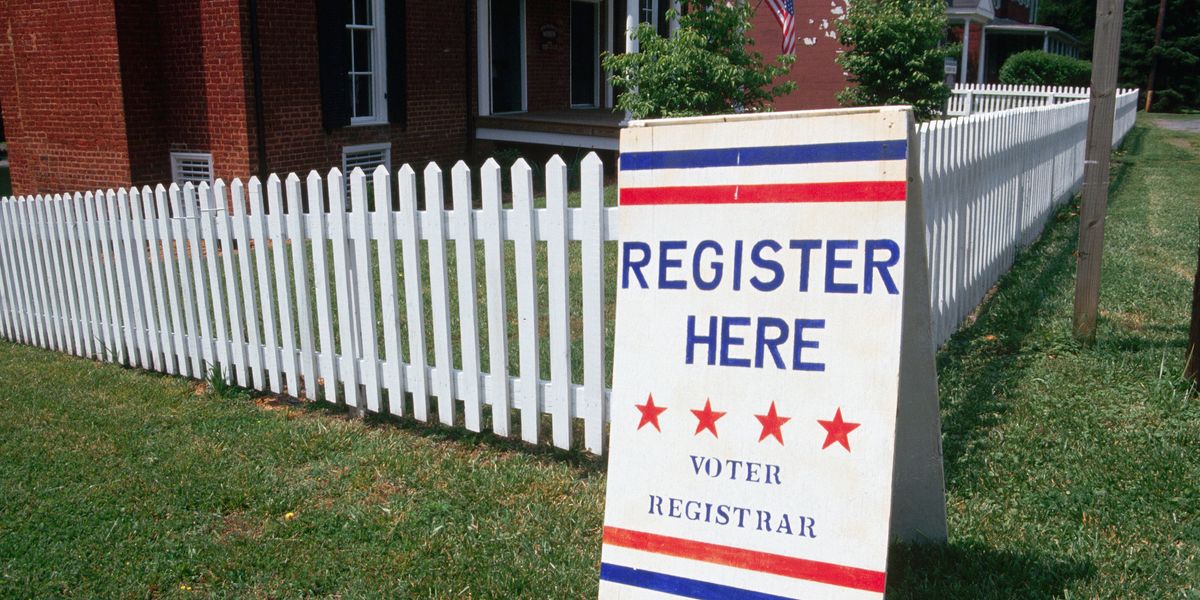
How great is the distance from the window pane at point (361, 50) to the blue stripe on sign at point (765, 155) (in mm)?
11185

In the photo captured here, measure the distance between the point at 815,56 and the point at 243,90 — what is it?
49.8ft

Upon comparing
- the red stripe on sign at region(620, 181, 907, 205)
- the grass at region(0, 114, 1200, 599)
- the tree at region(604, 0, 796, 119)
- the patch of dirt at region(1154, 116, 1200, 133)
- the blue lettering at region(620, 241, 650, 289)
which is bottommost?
the grass at region(0, 114, 1200, 599)

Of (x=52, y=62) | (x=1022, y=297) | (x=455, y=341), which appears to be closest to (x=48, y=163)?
(x=52, y=62)

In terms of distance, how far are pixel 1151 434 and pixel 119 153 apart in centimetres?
1136

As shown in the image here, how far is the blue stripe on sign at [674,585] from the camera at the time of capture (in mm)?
2631

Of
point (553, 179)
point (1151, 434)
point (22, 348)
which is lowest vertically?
point (22, 348)

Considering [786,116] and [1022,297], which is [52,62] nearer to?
[1022,297]

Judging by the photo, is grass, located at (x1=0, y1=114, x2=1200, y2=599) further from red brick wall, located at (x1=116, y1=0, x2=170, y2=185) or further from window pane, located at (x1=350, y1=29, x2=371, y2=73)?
window pane, located at (x1=350, y1=29, x2=371, y2=73)

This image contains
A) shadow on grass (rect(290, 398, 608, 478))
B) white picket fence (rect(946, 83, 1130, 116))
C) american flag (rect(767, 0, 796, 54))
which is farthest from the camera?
white picket fence (rect(946, 83, 1130, 116))

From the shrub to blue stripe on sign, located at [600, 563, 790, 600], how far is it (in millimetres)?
34761

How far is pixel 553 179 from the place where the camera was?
3.96 m

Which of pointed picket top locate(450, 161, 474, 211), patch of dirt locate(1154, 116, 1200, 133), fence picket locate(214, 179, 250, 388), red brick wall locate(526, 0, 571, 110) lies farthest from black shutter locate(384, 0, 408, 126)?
patch of dirt locate(1154, 116, 1200, 133)

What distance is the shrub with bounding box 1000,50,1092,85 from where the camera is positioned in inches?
1321


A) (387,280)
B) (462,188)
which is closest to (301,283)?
(387,280)
